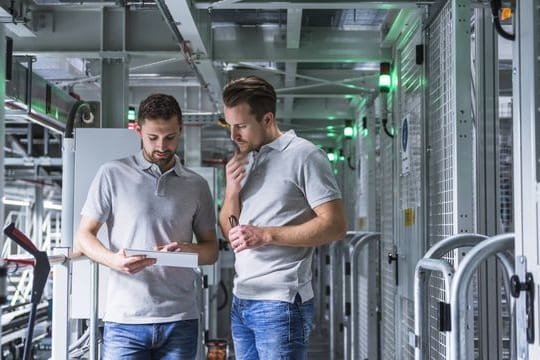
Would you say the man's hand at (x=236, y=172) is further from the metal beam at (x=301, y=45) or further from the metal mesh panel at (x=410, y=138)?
the metal beam at (x=301, y=45)

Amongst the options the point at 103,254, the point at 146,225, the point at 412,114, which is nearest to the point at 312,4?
the point at 412,114

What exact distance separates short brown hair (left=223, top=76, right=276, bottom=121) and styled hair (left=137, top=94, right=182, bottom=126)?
0.28m

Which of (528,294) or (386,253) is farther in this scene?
(386,253)

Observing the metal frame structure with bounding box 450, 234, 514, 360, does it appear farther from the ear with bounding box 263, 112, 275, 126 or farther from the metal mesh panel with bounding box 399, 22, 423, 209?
the metal mesh panel with bounding box 399, 22, 423, 209

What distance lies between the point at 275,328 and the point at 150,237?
1.94 ft

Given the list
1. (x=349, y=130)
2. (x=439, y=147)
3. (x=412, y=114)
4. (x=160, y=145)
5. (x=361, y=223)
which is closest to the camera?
(x=160, y=145)

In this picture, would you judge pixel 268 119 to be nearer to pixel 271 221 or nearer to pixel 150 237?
pixel 271 221

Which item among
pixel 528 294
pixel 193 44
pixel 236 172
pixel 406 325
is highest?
pixel 193 44

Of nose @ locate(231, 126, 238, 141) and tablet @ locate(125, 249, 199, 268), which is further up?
nose @ locate(231, 126, 238, 141)

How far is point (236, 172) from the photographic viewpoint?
2301mm

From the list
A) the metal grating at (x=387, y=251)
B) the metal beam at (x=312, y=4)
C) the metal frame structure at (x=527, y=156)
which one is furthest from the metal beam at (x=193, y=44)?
the metal frame structure at (x=527, y=156)

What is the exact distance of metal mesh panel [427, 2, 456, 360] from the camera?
345cm

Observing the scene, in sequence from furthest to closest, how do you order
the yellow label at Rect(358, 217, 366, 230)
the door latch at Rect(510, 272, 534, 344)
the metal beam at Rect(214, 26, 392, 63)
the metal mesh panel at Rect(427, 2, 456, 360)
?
the yellow label at Rect(358, 217, 366, 230)
the metal beam at Rect(214, 26, 392, 63)
the metal mesh panel at Rect(427, 2, 456, 360)
the door latch at Rect(510, 272, 534, 344)

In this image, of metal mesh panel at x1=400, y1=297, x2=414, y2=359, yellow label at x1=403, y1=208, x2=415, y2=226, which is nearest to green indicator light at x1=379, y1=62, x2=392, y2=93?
yellow label at x1=403, y1=208, x2=415, y2=226
